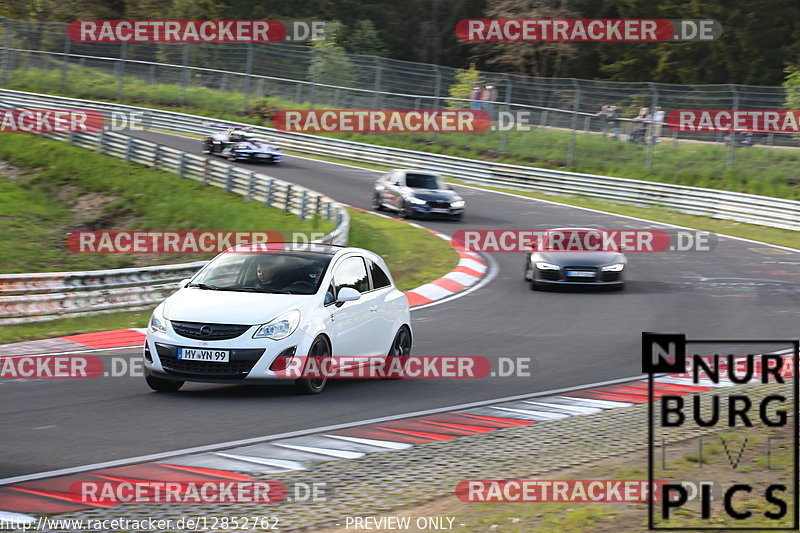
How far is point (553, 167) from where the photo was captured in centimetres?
3922

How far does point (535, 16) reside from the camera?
2566 inches

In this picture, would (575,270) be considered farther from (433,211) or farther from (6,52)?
(6,52)

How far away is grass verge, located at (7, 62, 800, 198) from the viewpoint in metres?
34.7

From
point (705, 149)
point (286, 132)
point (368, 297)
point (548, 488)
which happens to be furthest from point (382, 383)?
point (286, 132)

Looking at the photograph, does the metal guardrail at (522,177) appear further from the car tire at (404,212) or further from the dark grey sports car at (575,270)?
the dark grey sports car at (575,270)

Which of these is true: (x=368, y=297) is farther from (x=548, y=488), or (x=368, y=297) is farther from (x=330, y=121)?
(x=330, y=121)

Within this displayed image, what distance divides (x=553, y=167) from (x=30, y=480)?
110ft

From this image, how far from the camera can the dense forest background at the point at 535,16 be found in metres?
61.1

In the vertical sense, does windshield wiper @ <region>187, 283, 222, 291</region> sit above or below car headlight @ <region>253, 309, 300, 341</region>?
above

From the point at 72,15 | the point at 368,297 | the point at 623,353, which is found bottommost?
the point at 623,353

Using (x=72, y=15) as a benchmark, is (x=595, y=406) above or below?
below

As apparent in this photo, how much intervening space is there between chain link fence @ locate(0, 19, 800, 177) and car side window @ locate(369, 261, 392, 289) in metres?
23.5

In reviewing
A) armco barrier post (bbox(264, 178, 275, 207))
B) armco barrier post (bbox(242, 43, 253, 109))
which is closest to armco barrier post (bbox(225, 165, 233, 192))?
armco barrier post (bbox(264, 178, 275, 207))

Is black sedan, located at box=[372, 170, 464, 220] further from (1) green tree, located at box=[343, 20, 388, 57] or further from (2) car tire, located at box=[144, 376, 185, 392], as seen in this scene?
(1) green tree, located at box=[343, 20, 388, 57]
